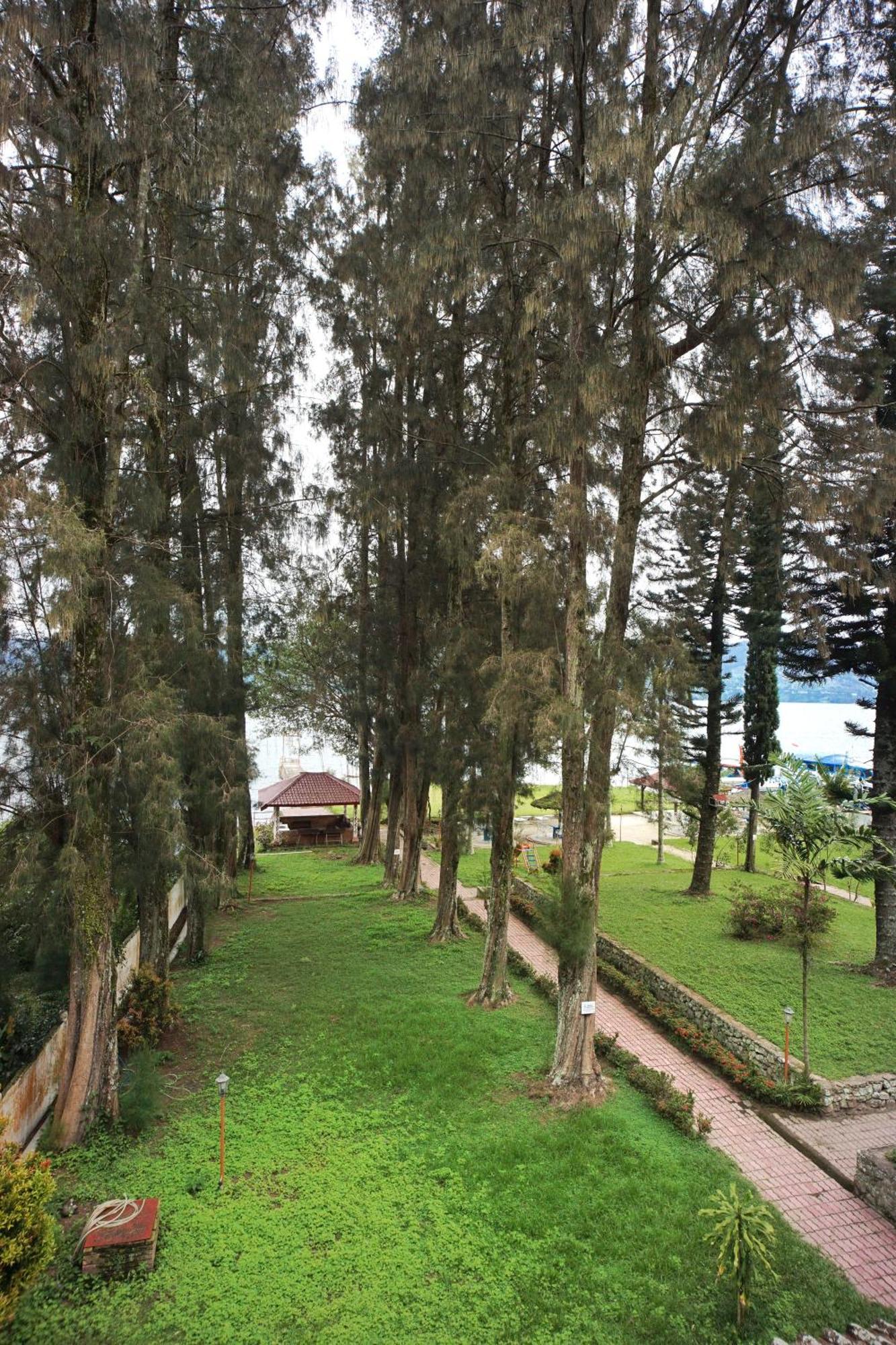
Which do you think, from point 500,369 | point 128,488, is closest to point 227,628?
point 128,488

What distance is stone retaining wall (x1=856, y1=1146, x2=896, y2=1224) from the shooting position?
6562 millimetres

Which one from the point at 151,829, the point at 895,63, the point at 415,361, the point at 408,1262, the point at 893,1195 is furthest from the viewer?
the point at 415,361

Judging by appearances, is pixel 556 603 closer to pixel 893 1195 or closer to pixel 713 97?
pixel 713 97

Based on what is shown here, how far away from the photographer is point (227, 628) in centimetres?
1234

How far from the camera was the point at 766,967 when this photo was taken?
40.8 ft

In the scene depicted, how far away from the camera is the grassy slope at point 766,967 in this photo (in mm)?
9805

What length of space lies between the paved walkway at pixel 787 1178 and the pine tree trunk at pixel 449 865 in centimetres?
366

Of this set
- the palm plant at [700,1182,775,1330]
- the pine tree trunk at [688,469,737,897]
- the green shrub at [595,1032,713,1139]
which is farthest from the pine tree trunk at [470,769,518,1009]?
the pine tree trunk at [688,469,737,897]

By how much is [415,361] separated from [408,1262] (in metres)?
13.7

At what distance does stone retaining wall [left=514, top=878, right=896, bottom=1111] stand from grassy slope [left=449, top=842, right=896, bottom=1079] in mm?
190

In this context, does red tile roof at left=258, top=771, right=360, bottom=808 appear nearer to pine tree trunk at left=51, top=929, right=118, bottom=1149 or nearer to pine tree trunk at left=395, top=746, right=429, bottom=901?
pine tree trunk at left=395, top=746, right=429, bottom=901

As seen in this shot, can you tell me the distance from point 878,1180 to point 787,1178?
819mm

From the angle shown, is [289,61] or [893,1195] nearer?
[893,1195]

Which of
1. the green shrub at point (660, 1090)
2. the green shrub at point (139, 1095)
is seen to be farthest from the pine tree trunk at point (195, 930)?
the green shrub at point (660, 1090)
